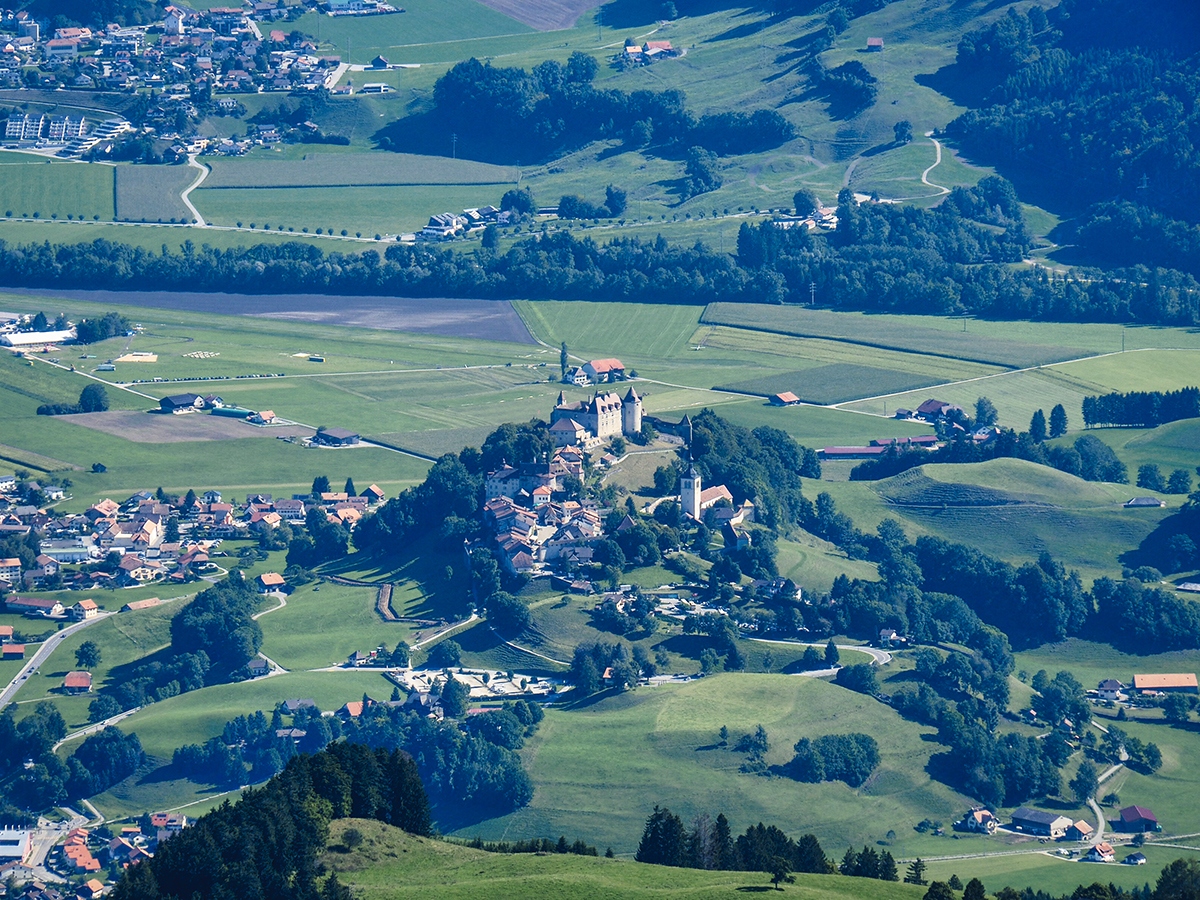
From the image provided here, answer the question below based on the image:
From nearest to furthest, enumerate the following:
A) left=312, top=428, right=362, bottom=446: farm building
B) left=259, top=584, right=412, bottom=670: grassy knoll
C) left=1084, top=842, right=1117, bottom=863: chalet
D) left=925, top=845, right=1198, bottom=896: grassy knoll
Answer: left=925, top=845, right=1198, bottom=896: grassy knoll → left=1084, top=842, right=1117, bottom=863: chalet → left=259, top=584, right=412, bottom=670: grassy knoll → left=312, top=428, right=362, bottom=446: farm building

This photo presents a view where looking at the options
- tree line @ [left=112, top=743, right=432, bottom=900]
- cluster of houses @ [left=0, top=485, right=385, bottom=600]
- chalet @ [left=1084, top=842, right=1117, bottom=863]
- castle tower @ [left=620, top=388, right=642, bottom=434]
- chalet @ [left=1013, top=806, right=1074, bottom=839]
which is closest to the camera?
tree line @ [left=112, top=743, right=432, bottom=900]

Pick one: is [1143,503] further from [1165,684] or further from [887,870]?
[887,870]

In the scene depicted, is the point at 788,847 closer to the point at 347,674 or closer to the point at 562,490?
the point at 347,674

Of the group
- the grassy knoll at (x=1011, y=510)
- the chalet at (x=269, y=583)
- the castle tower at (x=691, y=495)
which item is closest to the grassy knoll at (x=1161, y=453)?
the grassy knoll at (x=1011, y=510)

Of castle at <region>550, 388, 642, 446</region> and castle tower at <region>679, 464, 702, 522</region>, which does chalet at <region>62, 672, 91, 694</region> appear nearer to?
castle at <region>550, 388, 642, 446</region>

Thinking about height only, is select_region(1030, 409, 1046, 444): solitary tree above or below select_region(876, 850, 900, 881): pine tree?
above

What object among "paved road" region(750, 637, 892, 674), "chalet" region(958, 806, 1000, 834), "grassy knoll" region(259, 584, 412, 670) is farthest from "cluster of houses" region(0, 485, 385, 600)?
"chalet" region(958, 806, 1000, 834)
